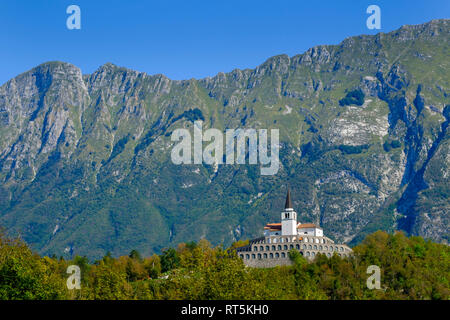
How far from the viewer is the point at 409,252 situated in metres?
186

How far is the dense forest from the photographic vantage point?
383 ft

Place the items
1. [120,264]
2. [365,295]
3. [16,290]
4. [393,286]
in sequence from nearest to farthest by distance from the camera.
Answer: [16,290], [365,295], [393,286], [120,264]

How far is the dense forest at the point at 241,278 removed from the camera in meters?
117

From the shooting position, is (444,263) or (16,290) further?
(444,263)

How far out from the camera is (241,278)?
118 meters
